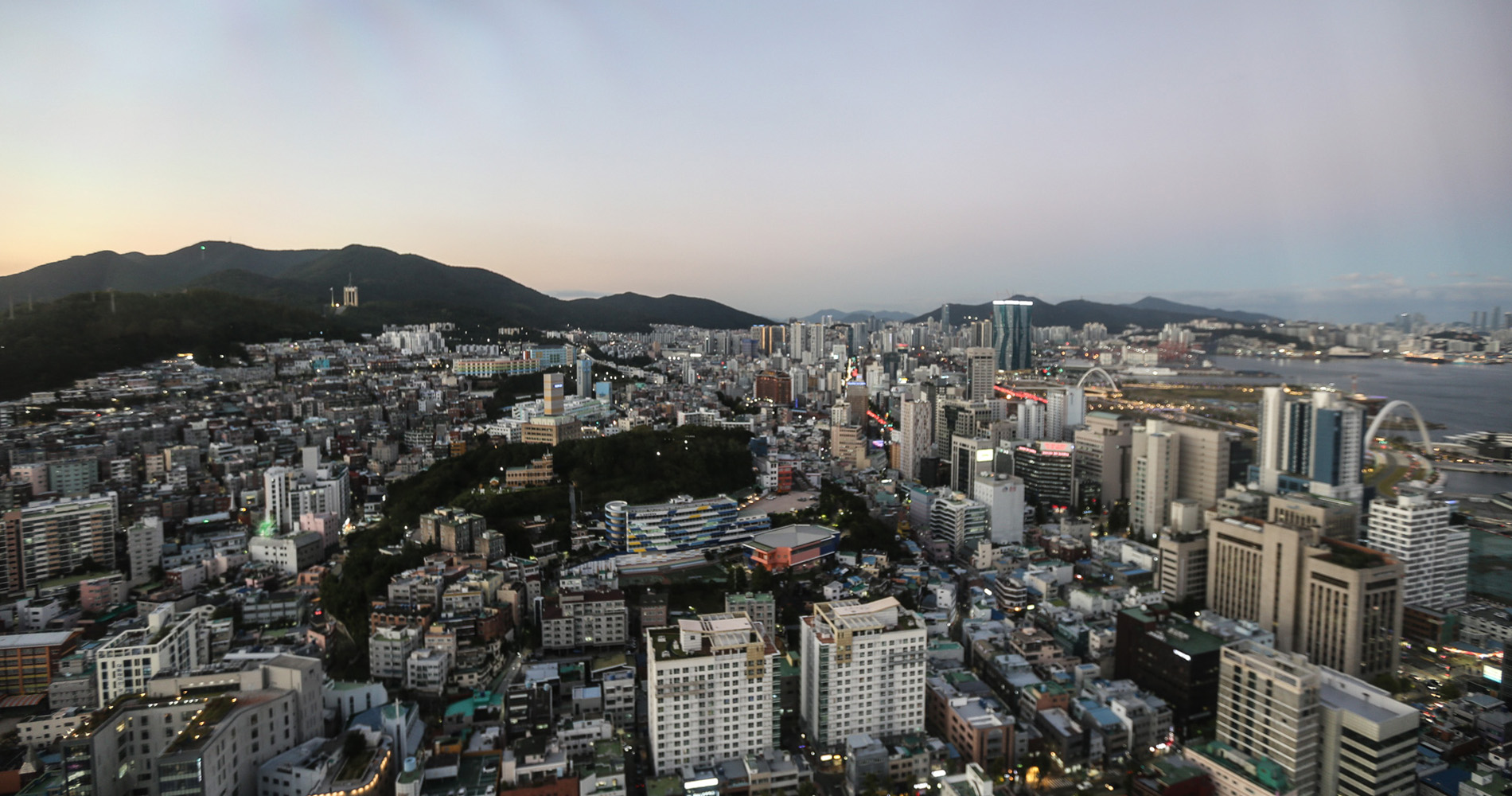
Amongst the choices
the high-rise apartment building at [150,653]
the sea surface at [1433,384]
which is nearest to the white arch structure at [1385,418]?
the sea surface at [1433,384]

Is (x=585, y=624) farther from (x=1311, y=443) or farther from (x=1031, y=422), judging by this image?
(x=1031, y=422)

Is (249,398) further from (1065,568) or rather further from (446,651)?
(1065,568)

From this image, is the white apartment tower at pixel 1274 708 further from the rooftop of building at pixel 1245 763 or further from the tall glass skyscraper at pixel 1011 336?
the tall glass skyscraper at pixel 1011 336

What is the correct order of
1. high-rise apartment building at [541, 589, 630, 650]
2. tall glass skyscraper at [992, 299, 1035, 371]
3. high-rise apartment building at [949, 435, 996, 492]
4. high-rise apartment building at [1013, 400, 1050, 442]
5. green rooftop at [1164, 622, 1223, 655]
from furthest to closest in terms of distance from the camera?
tall glass skyscraper at [992, 299, 1035, 371] → high-rise apartment building at [1013, 400, 1050, 442] → high-rise apartment building at [949, 435, 996, 492] → high-rise apartment building at [541, 589, 630, 650] → green rooftop at [1164, 622, 1223, 655]

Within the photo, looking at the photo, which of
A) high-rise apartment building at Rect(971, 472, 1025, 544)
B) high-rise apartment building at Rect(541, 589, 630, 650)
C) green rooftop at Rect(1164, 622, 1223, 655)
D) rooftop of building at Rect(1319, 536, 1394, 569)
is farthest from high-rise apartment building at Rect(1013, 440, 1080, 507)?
high-rise apartment building at Rect(541, 589, 630, 650)

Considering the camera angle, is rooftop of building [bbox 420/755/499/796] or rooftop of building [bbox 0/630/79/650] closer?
rooftop of building [bbox 420/755/499/796]

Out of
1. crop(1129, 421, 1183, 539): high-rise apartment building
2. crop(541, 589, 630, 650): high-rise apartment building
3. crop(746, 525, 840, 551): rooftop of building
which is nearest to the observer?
crop(541, 589, 630, 650): high-rise apartment building

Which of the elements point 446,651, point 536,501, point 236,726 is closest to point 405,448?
point 536,501

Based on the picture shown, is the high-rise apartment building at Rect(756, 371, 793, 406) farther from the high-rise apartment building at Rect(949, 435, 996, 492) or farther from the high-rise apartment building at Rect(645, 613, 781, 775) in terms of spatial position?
the high-rise apartment building at Rect(645, 613, 781, 775)
